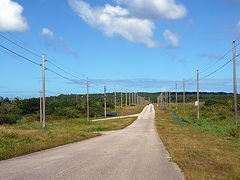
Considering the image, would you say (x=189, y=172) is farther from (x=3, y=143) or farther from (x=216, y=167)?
(x=3, y=143)

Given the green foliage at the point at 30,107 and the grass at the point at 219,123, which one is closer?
the grass at the point at 219,123

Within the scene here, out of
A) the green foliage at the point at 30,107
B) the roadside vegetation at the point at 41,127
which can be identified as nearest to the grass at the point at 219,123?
the roadside vegetation at the point at 41,127

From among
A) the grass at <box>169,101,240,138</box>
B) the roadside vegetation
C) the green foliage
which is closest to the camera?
the roadside vegetation

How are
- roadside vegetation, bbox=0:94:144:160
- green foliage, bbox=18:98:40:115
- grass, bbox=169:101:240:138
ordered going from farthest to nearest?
green foliage, bbox=18:98:40:115, grass, bbox=169:101:240:138, roadside vegetation, bbox=0:94:144:160

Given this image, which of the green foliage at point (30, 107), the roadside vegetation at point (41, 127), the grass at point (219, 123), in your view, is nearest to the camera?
the roadside vegetation at point (41, 127)

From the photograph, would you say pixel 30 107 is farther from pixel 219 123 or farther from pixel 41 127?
pixel 219 123


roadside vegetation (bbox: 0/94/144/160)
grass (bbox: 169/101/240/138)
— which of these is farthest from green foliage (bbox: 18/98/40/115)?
grass (bbox: 169/101/240/138)

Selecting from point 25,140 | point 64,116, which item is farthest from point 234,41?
point 64,116

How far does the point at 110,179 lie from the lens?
304 inches

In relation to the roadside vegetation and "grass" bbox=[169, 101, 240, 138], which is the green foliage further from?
"grass" bbox=[169, 101, 240, 138]

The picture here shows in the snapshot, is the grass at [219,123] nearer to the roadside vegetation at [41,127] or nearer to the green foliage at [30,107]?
the roadside vegetation at [41,127]

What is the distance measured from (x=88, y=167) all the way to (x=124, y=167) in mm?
1316

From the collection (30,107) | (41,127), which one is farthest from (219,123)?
(30,107)

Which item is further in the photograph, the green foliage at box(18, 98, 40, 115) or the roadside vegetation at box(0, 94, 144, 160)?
the green foliage at box(18, 98, 40, 115)
